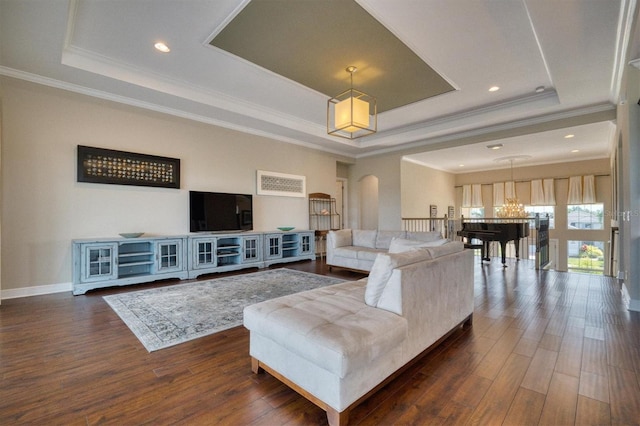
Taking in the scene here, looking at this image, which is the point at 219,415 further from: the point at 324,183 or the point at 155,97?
the point at 324,183

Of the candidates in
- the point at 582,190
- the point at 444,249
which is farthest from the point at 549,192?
the point at 444,249

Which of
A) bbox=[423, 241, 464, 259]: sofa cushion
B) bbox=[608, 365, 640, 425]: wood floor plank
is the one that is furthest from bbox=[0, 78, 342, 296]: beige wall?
bbox=[608, 365, 640, 425]: wood floor plank

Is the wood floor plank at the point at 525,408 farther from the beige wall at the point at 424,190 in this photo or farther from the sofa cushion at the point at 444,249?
the beige wall at the point at 424,190

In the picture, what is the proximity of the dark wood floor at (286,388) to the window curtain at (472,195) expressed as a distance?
8.32 m

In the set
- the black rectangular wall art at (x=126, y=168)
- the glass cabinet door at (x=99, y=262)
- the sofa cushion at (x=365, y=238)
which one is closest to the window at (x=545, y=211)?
the sofa cushion at (x=365, y=238)

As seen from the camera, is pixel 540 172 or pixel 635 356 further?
pixel 540 172

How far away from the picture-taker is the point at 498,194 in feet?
33.6

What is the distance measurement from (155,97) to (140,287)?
2896 millimetres

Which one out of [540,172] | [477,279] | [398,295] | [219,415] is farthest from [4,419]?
[540,172]

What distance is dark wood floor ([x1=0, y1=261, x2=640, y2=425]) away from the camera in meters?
1.55

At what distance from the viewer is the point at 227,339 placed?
2.52 m

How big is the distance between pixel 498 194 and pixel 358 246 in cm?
734

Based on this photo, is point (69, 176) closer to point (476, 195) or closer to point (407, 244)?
point (407, 244)

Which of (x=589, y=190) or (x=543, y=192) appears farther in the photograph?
(x=543, y=192)
